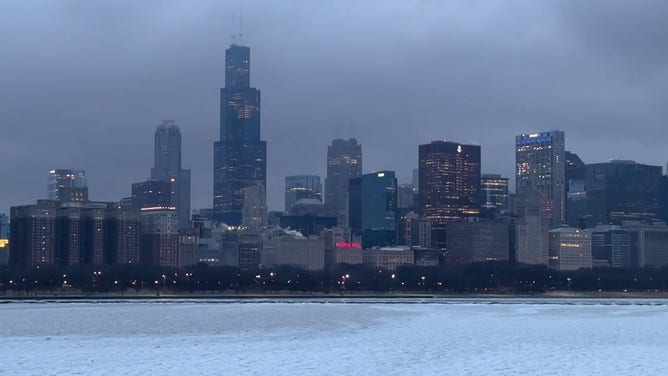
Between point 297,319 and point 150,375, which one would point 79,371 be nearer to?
point 150,375

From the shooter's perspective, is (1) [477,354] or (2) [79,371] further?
(1) [477,354]

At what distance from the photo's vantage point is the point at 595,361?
58938 millimetres

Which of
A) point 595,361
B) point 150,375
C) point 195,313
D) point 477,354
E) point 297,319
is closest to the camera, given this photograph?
→ point 150,375

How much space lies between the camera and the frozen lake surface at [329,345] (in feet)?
182

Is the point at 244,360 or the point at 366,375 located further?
the point at 244,360

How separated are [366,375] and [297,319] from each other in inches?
2044

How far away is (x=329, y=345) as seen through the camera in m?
70.4

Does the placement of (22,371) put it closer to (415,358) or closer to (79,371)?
(79,371)

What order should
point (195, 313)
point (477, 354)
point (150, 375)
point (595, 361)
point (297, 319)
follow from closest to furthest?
point (150, 375) < point (595, 361) < point (477, 354) < point (297, 319) < point (195, 313)

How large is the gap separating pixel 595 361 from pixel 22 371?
92.1 ft

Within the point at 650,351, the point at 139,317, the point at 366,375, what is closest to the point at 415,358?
the point at 366,375

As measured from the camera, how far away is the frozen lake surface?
55469 millimetres

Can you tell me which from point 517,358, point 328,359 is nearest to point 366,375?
point 328,359

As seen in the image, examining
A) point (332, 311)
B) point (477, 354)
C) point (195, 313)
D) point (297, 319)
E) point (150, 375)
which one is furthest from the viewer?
point (332, 311)
